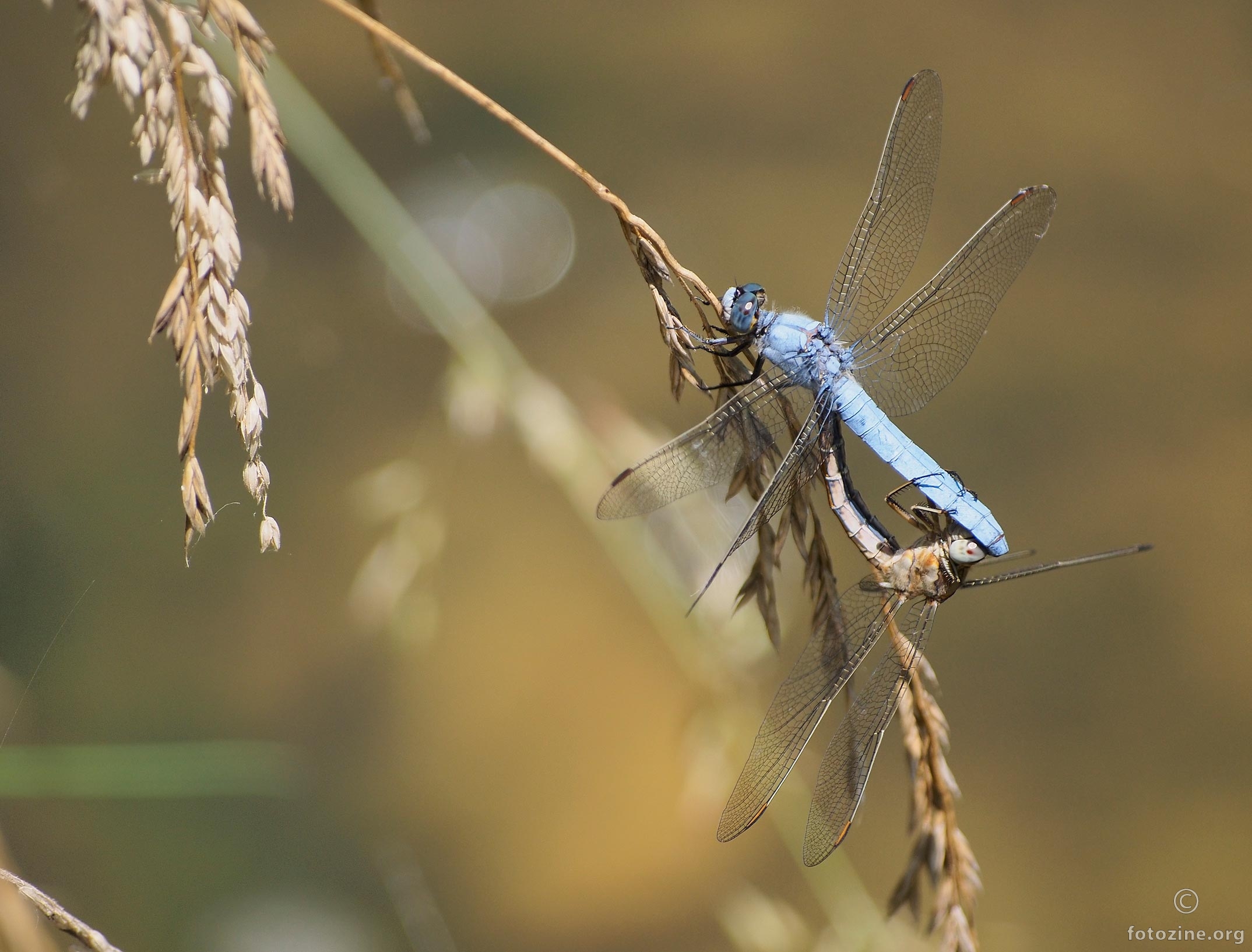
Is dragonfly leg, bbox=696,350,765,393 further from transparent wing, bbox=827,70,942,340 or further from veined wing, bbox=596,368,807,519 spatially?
transparent wing, bbox=827,70,942,340

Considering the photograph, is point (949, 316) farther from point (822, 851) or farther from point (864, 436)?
point (822, 851)

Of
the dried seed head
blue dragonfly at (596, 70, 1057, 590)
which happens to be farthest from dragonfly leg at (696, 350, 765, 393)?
the dried seed head

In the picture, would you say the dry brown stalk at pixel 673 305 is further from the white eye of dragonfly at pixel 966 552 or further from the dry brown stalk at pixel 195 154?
the white eye of dragonfly at pixel 966 552

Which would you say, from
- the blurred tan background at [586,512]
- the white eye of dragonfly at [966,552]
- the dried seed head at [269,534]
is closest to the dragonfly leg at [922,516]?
the white eye of dragonfly at [966,552]

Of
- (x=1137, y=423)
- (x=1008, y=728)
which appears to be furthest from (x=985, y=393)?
(x=1008, y=728)

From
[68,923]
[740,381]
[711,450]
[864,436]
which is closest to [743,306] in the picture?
[740,381]

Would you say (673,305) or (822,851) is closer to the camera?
(673,305)
